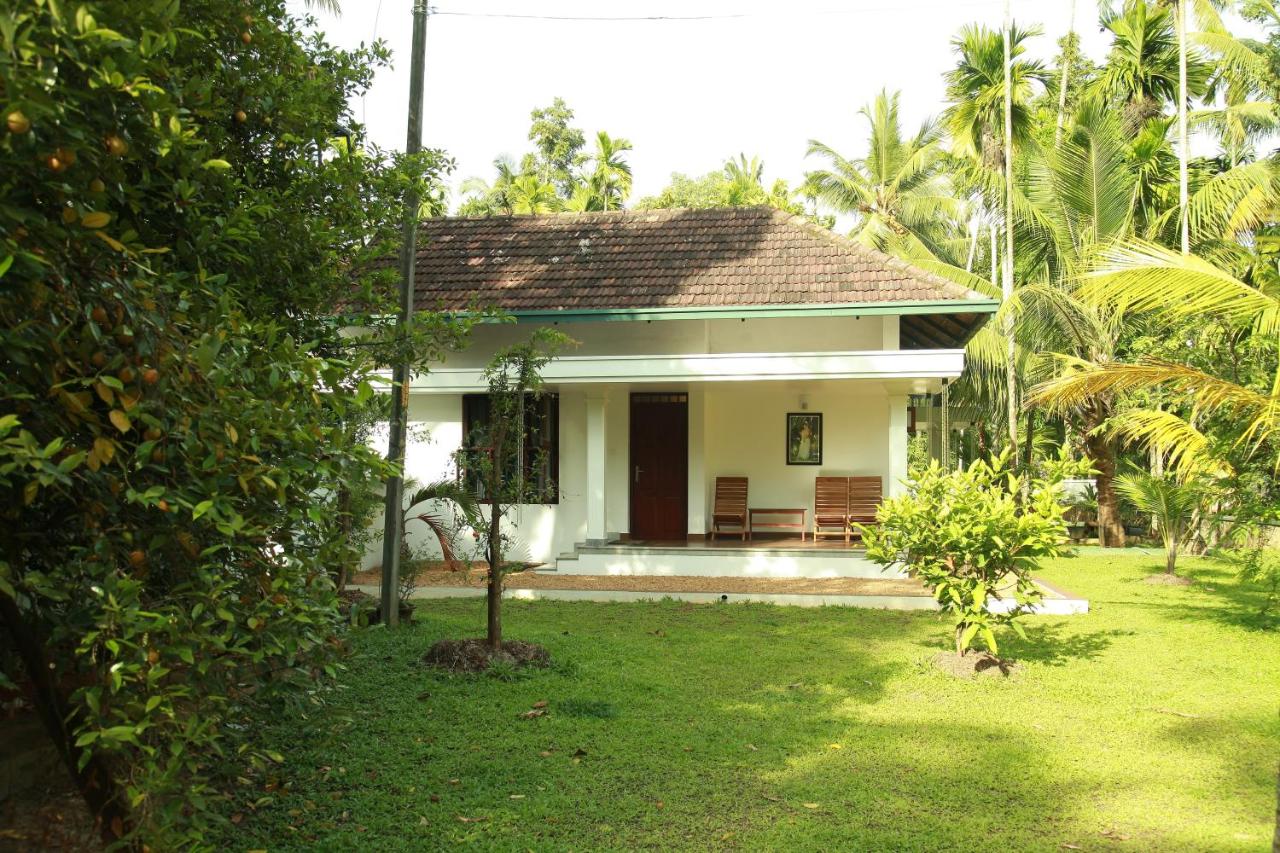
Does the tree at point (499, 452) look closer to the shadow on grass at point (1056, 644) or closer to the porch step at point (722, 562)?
the shadow on grass at point (1056, 644)

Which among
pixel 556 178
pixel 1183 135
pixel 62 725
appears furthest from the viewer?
pixel 556 178

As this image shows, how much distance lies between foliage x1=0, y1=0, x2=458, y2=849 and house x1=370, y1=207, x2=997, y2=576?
10.5m

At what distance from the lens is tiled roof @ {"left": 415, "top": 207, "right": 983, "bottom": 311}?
47.3 feet

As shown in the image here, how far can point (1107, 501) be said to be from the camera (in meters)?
21.8

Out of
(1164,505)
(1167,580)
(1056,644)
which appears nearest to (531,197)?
(1164,505)

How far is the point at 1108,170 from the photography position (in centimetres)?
2050

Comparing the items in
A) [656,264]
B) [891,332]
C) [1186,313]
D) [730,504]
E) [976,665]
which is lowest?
[976,665]

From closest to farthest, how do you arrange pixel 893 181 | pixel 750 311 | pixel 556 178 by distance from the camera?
pixel 750 311 → pixel 893 181 → pixel 556 178

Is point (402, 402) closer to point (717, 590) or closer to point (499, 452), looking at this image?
point (499, 452)

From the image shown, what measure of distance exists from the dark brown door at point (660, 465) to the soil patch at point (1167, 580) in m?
6.96

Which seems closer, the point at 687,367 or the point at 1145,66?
the point at 687,367

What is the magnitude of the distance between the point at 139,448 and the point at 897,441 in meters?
12.4

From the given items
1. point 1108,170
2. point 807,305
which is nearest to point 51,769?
point 807,305

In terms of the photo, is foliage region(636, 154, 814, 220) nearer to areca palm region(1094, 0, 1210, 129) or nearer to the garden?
areca palm region(1094, 0, 1210, 129)
